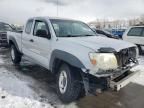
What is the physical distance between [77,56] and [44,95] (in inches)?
58.2

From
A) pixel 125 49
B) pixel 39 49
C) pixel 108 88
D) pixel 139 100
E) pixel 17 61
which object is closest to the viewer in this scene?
pixel 108 88

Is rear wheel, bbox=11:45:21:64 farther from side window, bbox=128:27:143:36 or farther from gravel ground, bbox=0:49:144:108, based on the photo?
side window, bbox=128:27:143:36

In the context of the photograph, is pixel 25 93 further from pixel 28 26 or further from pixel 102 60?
pixel 28 26

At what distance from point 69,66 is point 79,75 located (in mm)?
310

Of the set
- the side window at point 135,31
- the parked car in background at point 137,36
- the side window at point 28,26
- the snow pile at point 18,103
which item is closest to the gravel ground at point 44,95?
the snow pile at point 18,103

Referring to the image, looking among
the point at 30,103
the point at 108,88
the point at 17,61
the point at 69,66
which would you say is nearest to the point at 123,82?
the point at 108,88

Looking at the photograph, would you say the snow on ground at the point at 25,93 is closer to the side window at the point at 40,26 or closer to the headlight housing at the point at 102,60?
the headlight housing at the point at 102,60

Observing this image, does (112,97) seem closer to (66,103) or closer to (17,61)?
(66,103)

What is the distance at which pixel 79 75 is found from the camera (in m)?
4.70

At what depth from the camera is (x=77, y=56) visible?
4.46 metres

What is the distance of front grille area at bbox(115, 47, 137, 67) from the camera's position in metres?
4.46

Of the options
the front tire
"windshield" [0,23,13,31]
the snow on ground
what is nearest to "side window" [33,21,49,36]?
the front tire

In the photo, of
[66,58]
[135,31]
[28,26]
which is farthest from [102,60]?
[135,31]

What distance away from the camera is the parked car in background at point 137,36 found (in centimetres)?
1266
